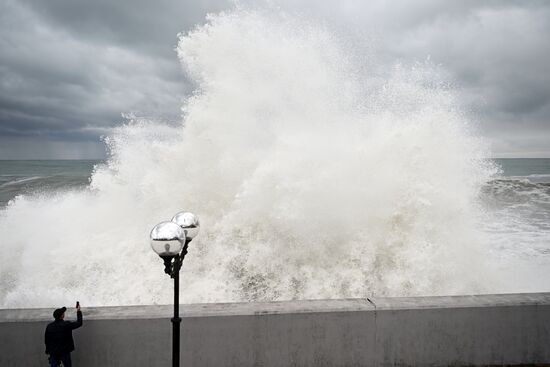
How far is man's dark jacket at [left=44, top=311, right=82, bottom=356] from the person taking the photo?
3598 millimetres

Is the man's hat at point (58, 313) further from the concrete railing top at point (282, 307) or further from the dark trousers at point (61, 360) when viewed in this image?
the dark trousers at point (61, 360)

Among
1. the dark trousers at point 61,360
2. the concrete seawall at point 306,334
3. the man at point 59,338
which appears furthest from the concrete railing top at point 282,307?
the dark trousers at point 61,360

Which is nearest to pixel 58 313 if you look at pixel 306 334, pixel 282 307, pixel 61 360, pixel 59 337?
pixel 59 337

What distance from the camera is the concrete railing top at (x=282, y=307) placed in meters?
3.86

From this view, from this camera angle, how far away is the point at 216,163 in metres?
9.80

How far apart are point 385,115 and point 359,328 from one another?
25.2 ft

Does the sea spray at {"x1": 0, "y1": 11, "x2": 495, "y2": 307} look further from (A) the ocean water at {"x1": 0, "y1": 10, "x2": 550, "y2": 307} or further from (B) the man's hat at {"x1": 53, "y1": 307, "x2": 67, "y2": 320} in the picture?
(B) the man's hat at {"x1": 53, "y1": 307, "x2": 67, "y2": 320}

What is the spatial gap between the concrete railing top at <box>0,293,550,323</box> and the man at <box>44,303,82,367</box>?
0.67 ft

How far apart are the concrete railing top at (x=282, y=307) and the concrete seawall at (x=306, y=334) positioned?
0.4 inches

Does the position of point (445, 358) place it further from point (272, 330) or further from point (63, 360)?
point (63, 360)

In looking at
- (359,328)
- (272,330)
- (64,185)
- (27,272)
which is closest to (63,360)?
(272,330)

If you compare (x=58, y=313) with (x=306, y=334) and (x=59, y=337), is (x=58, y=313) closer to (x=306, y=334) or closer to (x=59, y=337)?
(x=59, y=337)

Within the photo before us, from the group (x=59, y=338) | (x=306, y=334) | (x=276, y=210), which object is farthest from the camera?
(x=276, y=210)

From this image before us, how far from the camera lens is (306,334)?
3.90m
